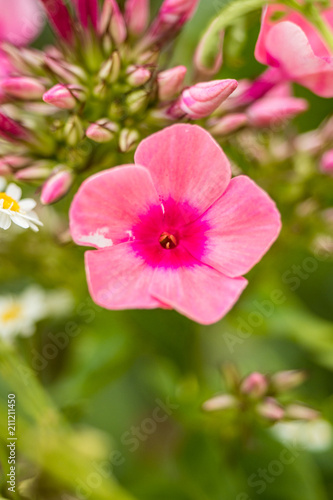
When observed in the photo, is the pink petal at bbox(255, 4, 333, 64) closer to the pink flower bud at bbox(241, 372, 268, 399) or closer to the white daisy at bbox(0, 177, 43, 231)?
the white daisy at bbox(0, 177, 43, 231)

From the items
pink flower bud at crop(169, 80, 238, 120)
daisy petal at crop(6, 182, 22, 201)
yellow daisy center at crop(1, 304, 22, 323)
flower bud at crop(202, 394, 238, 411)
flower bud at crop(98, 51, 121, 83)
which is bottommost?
yellow daisy center at crop(1, 304, 22, 323)

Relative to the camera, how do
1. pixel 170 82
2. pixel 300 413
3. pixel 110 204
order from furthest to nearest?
1. pixel 300 413
2. pixel 170 82
3. pixel 110 204

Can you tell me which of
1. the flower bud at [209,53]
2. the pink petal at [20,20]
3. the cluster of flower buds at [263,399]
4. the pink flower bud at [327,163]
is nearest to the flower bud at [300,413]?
the cluster of flower buds at [263,399]

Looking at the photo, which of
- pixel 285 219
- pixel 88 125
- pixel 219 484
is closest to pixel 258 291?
pixel 285 219

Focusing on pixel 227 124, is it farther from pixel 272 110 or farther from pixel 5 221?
pixel 5 221

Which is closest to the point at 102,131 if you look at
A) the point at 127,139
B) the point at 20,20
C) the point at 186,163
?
the point at 127,139

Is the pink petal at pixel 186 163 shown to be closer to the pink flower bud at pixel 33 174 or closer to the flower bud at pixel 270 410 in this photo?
the pink flower bud at pixel 33 174

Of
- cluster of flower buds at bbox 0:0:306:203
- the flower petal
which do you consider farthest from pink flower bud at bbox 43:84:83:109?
the flower petal
